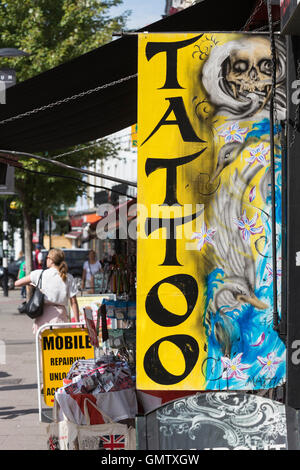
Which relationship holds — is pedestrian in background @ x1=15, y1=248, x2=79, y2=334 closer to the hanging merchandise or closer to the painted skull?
the hanging merchandise

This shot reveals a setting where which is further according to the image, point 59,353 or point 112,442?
point 59,353

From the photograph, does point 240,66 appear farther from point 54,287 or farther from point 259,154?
point 54,287

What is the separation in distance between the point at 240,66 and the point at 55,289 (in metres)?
5.23

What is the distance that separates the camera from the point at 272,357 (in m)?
4.53

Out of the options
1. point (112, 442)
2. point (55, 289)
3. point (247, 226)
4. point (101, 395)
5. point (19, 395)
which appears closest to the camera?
point (247, 226)

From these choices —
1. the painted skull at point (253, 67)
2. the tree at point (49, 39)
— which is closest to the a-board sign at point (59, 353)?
the painted skull at point (253, 67)

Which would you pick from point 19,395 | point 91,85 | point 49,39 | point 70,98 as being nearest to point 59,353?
point 19,395

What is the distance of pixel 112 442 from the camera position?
529 cm

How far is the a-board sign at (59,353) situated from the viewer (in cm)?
821

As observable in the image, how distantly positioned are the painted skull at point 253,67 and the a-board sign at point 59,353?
4309mm

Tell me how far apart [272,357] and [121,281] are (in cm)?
506

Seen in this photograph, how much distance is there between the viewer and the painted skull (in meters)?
4.59

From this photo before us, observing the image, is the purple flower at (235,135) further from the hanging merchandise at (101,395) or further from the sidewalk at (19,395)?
the sidewalk at (19,395)
